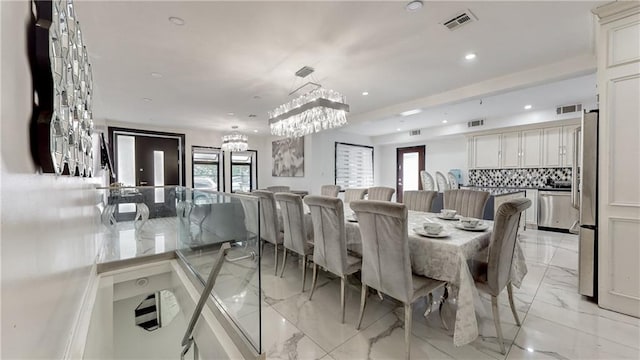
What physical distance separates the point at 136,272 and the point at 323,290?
89.6 inches

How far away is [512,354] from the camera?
166 cm

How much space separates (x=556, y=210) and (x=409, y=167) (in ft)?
12.2

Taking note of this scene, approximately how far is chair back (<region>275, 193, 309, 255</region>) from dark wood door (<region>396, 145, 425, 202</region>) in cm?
595

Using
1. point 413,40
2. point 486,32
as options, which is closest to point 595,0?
point 486,32

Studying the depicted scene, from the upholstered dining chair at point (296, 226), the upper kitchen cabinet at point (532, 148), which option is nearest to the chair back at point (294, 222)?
the upholstered dining chair at point (296, 226)

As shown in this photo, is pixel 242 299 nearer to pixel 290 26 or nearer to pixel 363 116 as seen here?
pixel 290 26

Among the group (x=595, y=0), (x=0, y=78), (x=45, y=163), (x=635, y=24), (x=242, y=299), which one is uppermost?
Result: (x=595, y=0)

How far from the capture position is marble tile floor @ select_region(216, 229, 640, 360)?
1.69m

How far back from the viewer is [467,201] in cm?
294

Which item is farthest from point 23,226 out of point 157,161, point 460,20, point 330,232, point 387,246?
→ point 157,161

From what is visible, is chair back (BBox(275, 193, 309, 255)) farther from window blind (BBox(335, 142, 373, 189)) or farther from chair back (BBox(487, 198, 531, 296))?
window blind (BBox(335, 142, 373, 189))

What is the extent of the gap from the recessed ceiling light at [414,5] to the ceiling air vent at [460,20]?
36 centimetres

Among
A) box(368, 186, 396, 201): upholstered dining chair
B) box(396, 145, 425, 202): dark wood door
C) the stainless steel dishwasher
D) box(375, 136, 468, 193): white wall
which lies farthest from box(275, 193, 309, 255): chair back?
box(396, 145, 425, 202): dark wood door

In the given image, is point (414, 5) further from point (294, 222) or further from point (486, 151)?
point (486, 151)
